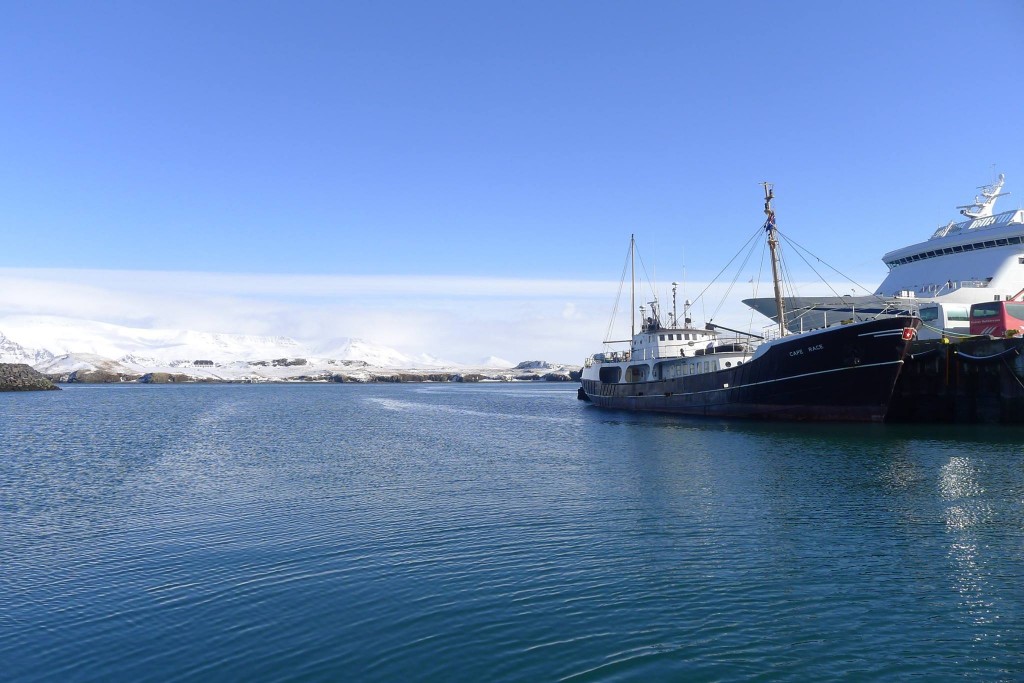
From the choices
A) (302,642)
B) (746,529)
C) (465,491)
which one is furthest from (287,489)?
(746,529)

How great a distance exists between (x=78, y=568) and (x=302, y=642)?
26.7ft

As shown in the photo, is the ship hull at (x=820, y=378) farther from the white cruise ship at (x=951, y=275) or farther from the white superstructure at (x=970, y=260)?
the white superstructure at (x=970, y=260)

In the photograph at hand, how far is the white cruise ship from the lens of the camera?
57263 millimetres

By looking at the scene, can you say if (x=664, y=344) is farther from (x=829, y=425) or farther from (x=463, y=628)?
(x=463, y=628)

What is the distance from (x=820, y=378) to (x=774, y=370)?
3.55m

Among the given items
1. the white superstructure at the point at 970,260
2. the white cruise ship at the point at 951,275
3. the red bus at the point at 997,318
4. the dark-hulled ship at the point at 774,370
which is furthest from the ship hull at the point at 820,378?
the white superstructure at the point at 970,260

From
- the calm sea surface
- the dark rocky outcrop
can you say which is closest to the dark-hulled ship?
the calm sea surface

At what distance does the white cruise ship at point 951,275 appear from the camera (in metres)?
57.3

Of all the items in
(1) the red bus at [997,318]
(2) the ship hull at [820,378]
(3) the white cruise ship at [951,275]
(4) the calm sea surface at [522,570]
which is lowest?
(4) the calm sea surface at [522,570]

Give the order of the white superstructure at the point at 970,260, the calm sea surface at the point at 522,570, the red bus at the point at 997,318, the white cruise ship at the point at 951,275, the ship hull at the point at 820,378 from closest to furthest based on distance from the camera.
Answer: the calm sea surface at the point at 522,570, the ship hull at the point at 820,378, the red bus at the point at 997,318, the white cruise ship at the point at 951,275, the white superstructure at the point at 970,260

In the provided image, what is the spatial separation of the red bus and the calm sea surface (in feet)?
70.4

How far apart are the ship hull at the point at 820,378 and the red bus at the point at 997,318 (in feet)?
39.4

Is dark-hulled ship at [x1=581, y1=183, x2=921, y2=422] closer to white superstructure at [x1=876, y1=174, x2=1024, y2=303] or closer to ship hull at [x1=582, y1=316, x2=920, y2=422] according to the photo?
ship hull at [x1=582, y1=316, x2=920, y2=422]

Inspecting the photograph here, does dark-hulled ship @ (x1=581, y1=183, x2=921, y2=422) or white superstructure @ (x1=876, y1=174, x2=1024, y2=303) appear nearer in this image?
dark-hulled ship @ (x1=581, y1=183, x2=921, y2=422)
